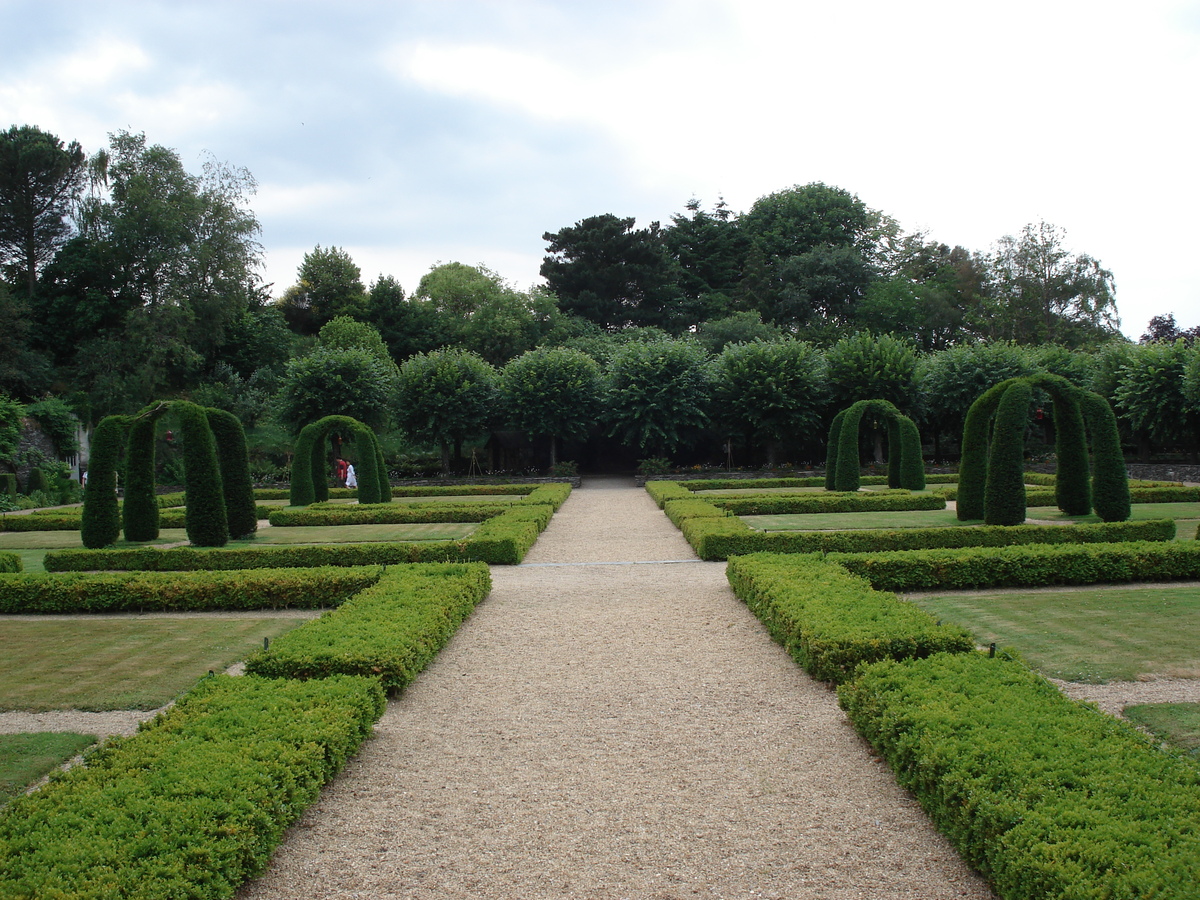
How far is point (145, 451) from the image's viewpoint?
13953 millimetres

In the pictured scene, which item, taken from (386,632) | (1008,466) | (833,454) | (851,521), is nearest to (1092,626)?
(1008,466)

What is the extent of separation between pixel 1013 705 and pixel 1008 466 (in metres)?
10.2

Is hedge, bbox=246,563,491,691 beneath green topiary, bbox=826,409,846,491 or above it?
beneath

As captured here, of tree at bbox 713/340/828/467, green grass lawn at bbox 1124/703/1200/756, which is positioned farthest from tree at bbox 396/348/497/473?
green grass lawn at bbox 1124/703/1200/756

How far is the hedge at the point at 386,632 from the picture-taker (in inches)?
237

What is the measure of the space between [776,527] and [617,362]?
59.5 feet

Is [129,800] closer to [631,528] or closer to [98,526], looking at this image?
[98,526]

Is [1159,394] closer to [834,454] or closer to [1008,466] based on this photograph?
[834,454]

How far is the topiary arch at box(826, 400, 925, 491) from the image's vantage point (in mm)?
21531

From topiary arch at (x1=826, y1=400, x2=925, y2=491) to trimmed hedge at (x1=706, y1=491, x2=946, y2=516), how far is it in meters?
2.24

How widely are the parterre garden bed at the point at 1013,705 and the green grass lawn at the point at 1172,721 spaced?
86 mm

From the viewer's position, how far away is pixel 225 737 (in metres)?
4.61

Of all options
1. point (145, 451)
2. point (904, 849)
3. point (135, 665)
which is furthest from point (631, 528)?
point (904, 849)

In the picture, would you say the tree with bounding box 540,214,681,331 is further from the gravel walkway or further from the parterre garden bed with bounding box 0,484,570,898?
the gravel walkway
